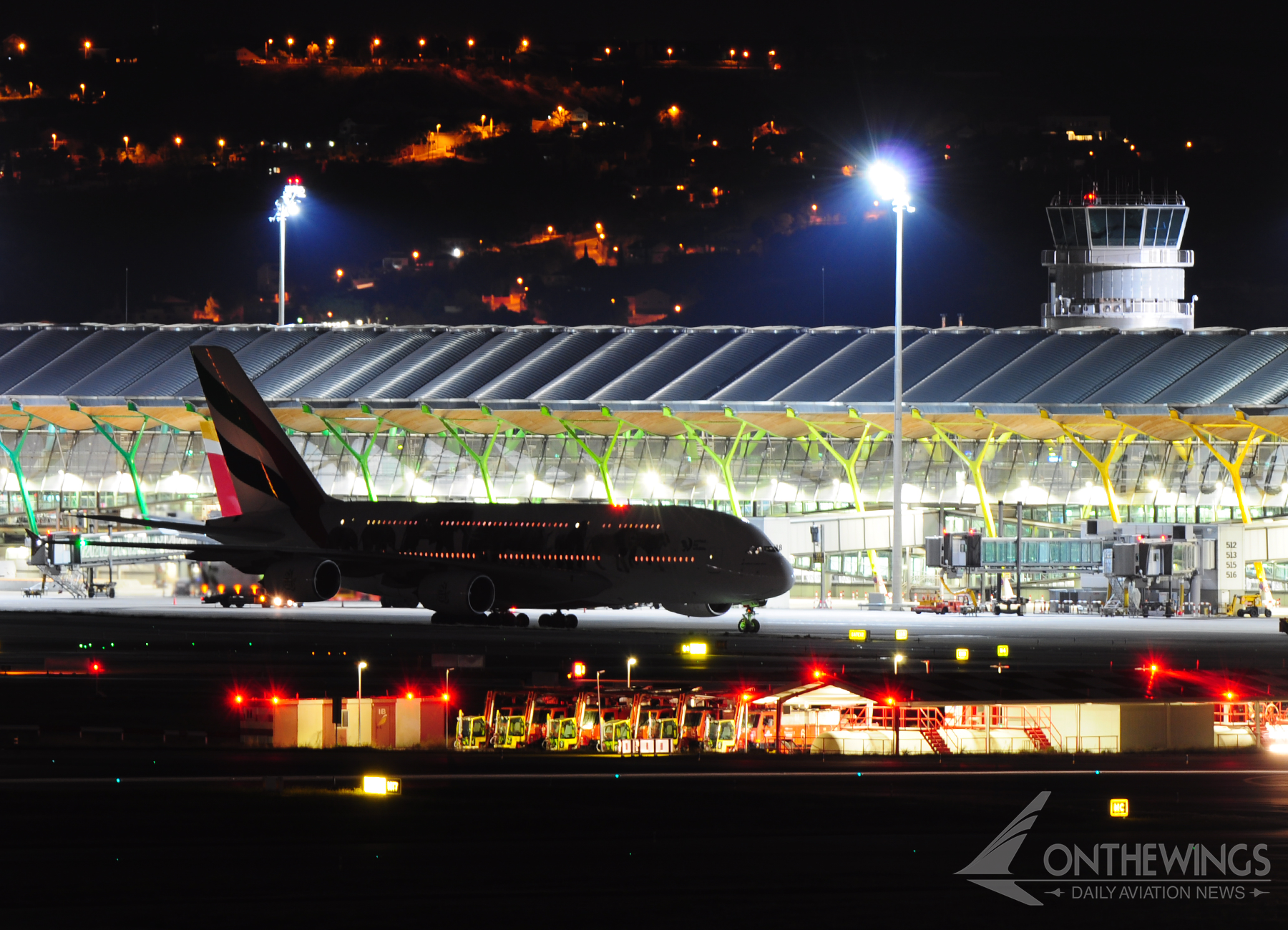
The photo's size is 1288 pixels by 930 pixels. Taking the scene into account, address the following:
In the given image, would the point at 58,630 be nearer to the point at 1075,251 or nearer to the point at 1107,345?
the point at 1107,345

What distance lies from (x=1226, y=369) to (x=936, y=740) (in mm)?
54965

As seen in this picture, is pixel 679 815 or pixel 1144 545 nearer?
pixel 679 815

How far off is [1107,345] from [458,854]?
70.5 m

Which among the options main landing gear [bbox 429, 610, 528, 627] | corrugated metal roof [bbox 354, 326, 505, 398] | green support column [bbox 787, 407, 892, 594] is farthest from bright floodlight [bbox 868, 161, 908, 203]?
corrugated metal roof [bbox 354, 326, 505, 398]

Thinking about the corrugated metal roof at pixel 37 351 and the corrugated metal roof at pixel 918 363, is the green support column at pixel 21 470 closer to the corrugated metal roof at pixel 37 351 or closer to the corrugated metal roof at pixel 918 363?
the corrugated metal roof at pixel 37 351

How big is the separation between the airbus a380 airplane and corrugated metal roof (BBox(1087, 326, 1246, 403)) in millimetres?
30202

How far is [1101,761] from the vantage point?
26438 mm

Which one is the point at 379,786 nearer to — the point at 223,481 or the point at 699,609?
the point at 699,609

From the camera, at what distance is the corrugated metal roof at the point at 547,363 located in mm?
88125

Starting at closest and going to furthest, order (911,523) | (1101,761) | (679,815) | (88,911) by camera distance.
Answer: (88,911), (679,815), (1101,761), (911,523)

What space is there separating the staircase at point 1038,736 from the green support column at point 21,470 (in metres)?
73.1

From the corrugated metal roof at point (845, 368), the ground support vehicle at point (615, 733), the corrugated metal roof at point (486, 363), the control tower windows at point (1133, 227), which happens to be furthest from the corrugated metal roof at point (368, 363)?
the ground support vehicle at point (615, 733)

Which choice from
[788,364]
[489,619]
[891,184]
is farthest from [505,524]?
[788,364]

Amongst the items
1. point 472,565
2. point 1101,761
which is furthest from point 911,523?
point 1101,761
